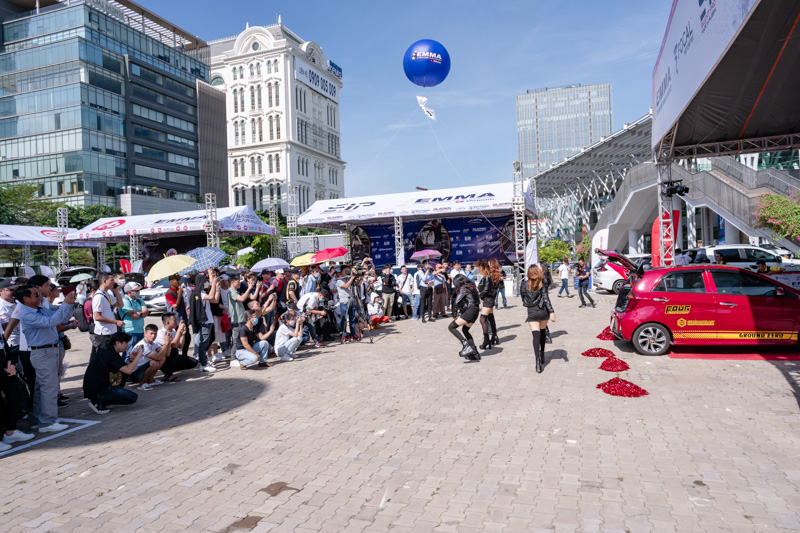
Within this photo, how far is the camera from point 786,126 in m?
12.9

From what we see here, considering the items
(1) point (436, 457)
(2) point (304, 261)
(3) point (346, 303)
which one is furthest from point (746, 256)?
(1) point (436, 457)

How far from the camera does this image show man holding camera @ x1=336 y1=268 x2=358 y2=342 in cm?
1182

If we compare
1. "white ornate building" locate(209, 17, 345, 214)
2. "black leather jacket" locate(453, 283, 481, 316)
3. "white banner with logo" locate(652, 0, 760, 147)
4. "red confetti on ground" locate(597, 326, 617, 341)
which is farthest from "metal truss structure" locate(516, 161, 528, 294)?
"white ornate building" locate(209, 17, 345, 214)

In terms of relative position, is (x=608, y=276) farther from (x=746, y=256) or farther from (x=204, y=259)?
(x=204, y=259)

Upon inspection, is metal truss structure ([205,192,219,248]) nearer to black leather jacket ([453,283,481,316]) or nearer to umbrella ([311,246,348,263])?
umbrella ([311,246,348,263])

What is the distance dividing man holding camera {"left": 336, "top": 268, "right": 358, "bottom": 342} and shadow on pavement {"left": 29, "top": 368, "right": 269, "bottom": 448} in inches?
131

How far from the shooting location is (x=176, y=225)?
2750 cm

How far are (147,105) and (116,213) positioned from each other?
2130 centimetres

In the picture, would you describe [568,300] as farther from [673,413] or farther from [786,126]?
[673,413]

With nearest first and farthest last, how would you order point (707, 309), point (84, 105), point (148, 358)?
point (148, 358)
point (707, 309)
point (84, 105)

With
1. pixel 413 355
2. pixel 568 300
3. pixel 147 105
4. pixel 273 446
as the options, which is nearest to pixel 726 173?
pixel 568 300

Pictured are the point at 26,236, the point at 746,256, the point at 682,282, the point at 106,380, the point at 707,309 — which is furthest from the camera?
the point at 26,236

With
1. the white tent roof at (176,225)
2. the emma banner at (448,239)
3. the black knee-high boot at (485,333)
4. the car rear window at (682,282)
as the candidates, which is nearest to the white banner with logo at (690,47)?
the car rear window at (682,282)

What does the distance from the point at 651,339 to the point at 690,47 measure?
5.12 m
